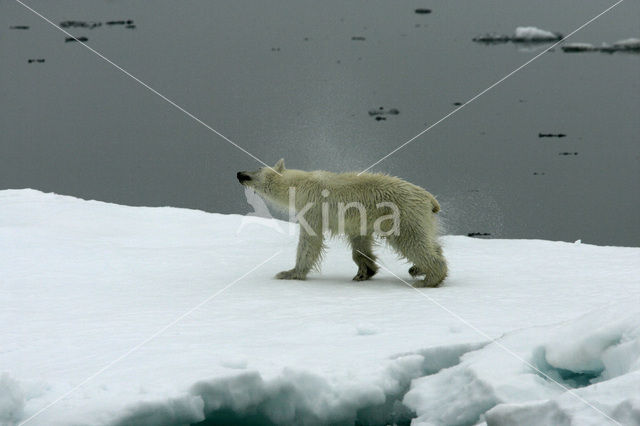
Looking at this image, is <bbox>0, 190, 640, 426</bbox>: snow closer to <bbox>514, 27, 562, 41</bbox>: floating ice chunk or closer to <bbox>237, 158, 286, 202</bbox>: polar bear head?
<bbox>237, 158, 286, 202</bbox>: polar bear head

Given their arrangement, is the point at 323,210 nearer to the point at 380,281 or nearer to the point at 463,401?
the point at 380,281

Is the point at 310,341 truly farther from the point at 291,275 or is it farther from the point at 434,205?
the point at 434,205

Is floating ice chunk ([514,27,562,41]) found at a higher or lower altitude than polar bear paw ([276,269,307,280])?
higher

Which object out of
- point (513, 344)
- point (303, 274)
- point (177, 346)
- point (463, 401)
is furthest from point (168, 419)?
point (303, 274)

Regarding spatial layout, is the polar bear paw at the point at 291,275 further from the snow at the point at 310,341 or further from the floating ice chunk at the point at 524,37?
the floating ice chunk at the point at 524,37

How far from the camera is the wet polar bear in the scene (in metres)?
5.57

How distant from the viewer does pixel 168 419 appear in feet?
10.1

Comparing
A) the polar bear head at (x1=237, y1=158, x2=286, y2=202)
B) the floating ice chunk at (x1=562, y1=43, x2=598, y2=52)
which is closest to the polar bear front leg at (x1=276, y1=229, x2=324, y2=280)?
the polar bear head at (x1=237, y1=158, x2=286, y2=202)

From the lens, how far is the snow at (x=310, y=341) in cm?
308

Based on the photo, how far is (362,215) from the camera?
5.67 metres

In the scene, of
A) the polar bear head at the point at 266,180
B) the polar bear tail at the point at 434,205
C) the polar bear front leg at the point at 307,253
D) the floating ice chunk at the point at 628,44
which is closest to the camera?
the polar bear tail at the point at 434,205

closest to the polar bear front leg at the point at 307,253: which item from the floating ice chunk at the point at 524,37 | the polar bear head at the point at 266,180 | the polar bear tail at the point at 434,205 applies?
the polar bear head at the point at 266,180

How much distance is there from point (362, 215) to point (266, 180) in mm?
896

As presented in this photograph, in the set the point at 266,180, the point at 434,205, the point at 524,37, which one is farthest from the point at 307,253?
the point at 524,37
